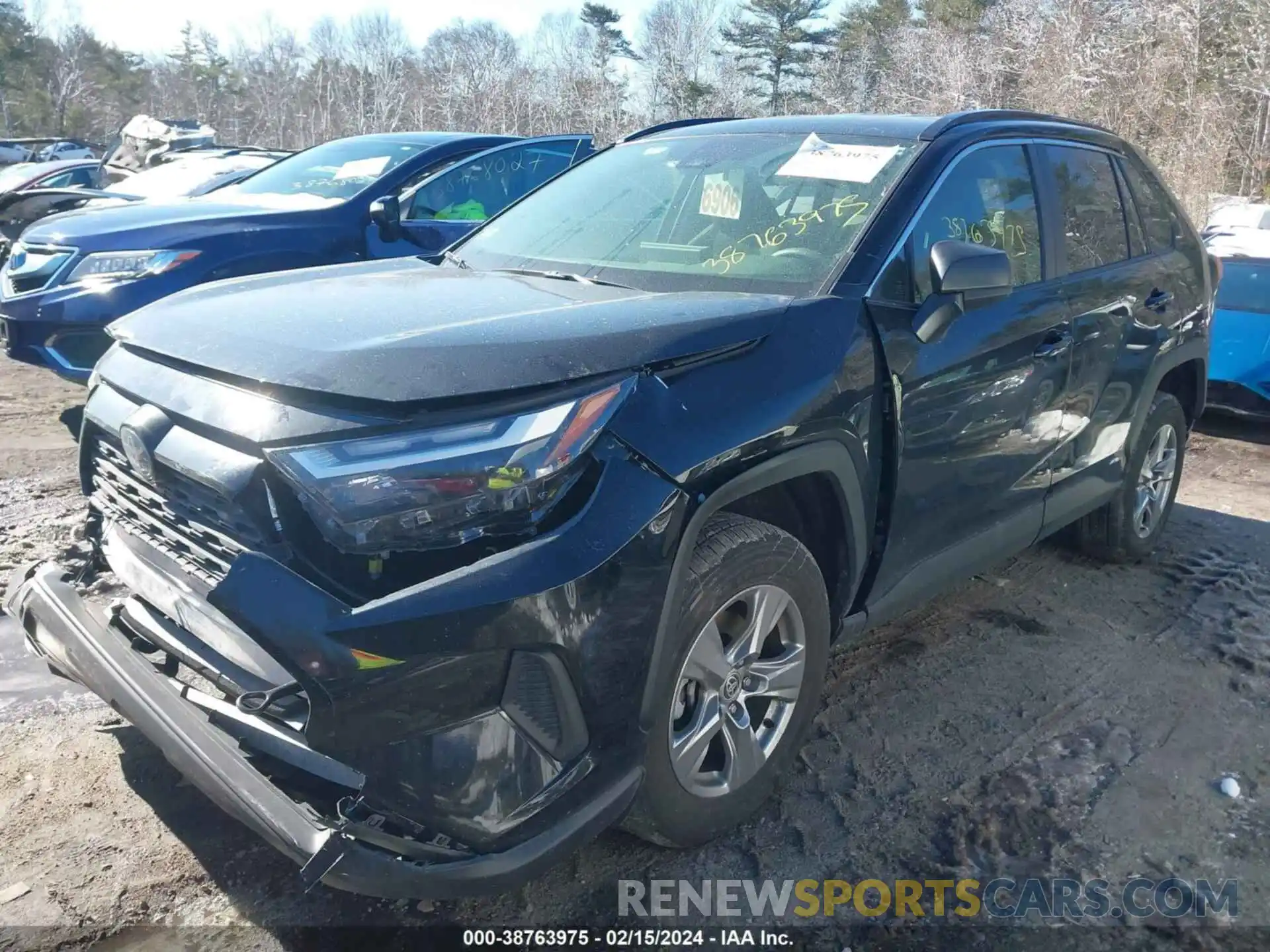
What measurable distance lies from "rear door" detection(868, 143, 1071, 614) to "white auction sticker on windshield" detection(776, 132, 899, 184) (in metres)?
0.21

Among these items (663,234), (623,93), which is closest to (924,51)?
(623,93)

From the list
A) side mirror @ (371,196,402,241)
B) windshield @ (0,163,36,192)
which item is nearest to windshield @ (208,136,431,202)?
side mirror @ (371,196,402,241)

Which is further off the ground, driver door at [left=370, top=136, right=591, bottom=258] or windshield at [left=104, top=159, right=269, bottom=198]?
driver door at [left=370, top=136, right=591, bottom=258]

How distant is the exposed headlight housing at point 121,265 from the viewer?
5.49 meters

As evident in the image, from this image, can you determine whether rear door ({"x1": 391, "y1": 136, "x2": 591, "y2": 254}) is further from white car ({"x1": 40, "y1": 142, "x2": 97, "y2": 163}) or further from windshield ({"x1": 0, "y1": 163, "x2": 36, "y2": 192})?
white car ({"x1": 40, "y1": 142, "x2": 97, "y2": 163})

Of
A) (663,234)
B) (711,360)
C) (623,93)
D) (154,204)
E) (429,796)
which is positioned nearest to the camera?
(429,796)

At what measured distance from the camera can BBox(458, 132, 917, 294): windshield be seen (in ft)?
9.63

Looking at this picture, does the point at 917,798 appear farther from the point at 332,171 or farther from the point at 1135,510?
the point at 332,171

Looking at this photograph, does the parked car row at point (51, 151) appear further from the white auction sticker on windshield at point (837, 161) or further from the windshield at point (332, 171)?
the white auction sticker on windshield at point (837, 161)

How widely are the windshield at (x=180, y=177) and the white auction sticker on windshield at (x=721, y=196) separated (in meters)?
6.70

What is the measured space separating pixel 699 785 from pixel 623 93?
43.1 meters

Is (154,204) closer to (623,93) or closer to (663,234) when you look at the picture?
(663,234)

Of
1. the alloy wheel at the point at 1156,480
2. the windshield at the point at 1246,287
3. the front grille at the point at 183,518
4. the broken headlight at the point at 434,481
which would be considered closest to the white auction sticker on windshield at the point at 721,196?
the broken headlight at the point at 434,481

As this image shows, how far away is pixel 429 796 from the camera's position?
1.90 metres
